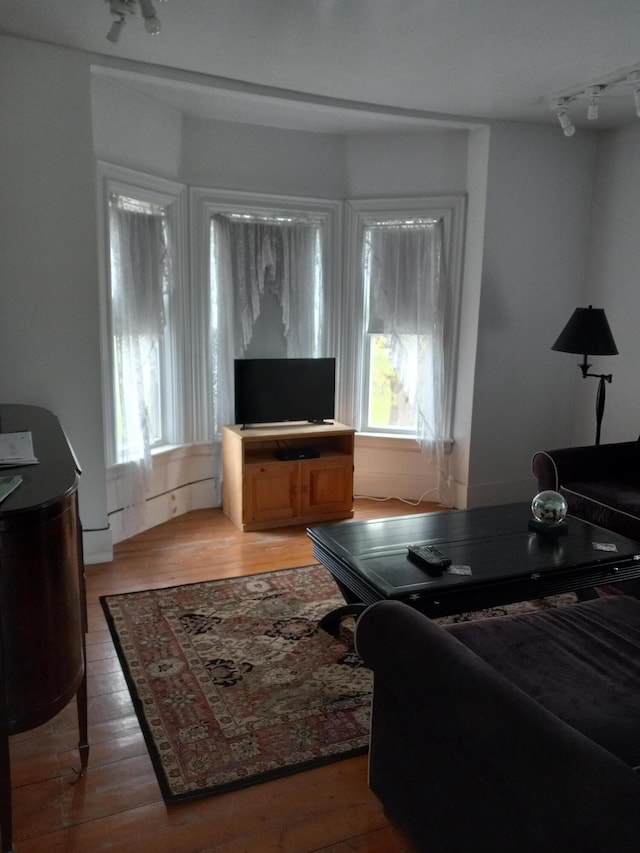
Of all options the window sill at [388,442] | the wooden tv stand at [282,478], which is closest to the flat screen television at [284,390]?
the wooden tv stand at [282,478]

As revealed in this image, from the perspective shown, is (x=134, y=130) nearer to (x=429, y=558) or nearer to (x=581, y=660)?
(x=429, y=558)

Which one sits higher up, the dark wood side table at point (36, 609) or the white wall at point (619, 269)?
the white wall at point (619, 269)

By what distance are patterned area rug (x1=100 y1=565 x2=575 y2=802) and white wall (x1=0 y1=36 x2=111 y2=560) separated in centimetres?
114

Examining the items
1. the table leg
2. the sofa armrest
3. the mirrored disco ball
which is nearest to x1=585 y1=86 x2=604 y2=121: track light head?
the sofa armrest

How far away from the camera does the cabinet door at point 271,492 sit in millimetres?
4324

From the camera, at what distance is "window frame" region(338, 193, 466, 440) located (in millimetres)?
4688

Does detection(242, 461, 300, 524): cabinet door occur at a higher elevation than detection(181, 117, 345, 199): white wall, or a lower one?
lower

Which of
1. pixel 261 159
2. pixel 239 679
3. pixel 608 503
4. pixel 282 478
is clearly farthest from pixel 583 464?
pixel 261 159

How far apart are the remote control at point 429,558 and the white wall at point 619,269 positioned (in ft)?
8.44

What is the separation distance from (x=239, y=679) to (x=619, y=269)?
3797 millimetres

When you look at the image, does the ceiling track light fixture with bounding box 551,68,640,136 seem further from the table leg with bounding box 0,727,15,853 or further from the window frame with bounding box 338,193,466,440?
the table leg with bounding box 0,727,15,853

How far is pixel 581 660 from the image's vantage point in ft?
6.43

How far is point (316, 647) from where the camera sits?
2.86 m

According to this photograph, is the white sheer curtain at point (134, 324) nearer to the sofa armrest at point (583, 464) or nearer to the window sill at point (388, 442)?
the window sill at point (388, 442)
